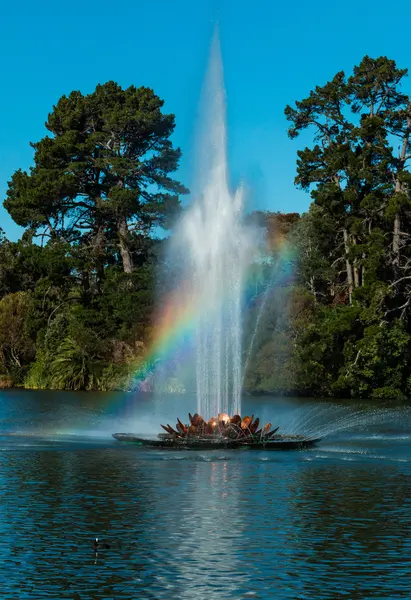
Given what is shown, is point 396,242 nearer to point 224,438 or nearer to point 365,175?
point 365,175

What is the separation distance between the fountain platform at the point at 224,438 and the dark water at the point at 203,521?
2.24ft

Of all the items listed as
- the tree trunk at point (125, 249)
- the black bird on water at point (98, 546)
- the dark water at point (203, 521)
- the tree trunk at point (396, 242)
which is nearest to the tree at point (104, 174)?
the tree trunk at point (125, 249)

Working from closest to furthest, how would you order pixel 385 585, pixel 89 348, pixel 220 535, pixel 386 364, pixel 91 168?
pixel 385 585 → pixel 220 535 → pixel 386 364 → pixel 89 348 → pixel 91 168

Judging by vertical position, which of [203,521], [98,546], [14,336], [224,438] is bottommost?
[98,546]

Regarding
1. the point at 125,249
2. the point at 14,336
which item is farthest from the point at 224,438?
the point at 14,336

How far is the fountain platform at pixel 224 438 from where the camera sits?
3016cm

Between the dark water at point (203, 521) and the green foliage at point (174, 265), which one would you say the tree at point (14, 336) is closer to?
the green foliage at point (174, 265)

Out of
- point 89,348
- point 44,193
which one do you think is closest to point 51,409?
point 89,348

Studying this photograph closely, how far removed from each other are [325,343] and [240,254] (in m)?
27.8

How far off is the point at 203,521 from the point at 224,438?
1233 centimetres

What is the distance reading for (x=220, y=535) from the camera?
16.7 m

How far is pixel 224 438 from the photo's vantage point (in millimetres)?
30328

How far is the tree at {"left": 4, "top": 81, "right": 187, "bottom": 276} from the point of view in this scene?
84438mm

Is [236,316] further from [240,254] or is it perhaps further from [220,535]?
[220,535]
